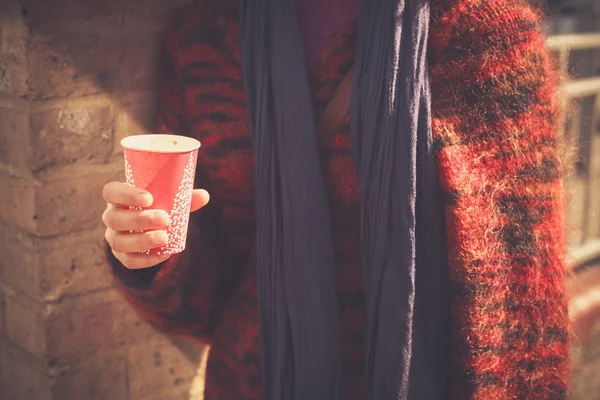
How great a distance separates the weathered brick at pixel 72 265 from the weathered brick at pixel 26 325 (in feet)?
0.21

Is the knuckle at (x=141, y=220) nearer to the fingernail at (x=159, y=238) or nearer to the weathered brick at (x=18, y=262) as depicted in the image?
the fingernail at (x=159, y=238)

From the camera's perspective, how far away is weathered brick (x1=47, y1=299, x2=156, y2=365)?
159 centimetres

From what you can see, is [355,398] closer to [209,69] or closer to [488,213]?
[488,213]

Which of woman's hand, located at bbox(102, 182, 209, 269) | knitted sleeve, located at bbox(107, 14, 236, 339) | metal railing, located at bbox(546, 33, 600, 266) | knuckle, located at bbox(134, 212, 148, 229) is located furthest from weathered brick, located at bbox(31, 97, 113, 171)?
metal railing, located at bbox(546, 33, 600, 266)

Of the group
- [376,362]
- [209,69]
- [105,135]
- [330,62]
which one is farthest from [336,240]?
[105,135]

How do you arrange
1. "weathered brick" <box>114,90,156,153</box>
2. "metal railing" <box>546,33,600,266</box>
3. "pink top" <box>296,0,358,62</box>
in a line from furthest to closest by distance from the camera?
"metal railing" <box>546,33,600,266</box> < "weathered brick" <box>114,90,156,153</box> < "pink top" <box>296,0,358,62</box>

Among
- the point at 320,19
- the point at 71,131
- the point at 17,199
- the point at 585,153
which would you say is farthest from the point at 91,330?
the point at 585,153

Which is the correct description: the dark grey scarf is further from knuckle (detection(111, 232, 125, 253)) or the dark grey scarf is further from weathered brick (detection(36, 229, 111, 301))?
weathered brick (detection(36, 229, 111, 301))

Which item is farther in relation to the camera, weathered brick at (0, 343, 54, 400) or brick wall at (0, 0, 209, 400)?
weathered brick at (0, 343, 54, 400)

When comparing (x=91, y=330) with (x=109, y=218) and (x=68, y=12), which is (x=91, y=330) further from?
(x=68, y=12)

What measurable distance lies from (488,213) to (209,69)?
66 centimetres

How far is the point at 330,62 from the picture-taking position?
1.40 meters

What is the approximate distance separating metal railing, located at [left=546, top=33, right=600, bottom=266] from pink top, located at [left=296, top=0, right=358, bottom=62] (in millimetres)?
2294

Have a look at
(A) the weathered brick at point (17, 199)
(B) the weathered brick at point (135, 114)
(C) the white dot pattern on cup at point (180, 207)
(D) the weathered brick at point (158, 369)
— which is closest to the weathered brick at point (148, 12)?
(B) the weathered brick at point (135, 114)
